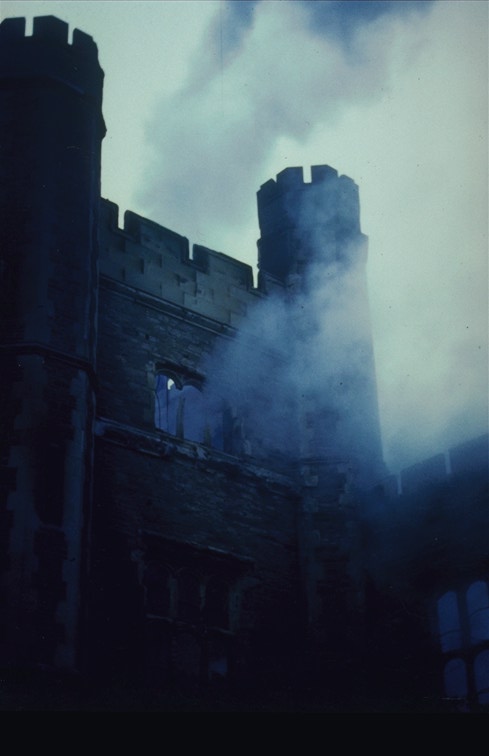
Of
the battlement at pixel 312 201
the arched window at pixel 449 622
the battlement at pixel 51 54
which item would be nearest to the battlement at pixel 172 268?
the battlement at pixel 312 201

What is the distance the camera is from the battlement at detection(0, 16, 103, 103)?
43.9 ft

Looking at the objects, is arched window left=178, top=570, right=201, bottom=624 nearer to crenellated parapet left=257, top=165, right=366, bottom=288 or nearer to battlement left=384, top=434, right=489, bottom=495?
battlement left=384, top=434, right=489, bottom=495

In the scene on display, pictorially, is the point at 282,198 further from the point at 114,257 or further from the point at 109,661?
the point at 109,661

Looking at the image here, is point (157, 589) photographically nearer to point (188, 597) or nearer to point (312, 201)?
point (188, 597)

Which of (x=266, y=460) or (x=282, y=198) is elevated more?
(x=282, y=198)

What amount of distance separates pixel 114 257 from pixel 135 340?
1085 millimetres

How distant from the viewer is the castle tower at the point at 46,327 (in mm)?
10000

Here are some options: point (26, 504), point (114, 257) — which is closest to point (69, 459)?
point (26, 504)

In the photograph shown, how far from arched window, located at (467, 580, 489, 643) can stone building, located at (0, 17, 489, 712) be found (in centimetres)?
2

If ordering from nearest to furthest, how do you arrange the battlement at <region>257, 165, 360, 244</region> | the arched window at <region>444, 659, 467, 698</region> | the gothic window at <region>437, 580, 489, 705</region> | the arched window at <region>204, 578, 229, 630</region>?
the gothic window at <region>437, 580, 489, 705</region>
the arched window at <region>444, 659, 467, 698</region>
the arched window at <region>204, 578, 229, 630</region>
the battlement at <region>257, 165, 360, 244</region>

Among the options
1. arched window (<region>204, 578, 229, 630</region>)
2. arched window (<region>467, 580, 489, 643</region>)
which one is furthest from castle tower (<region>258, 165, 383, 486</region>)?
arched window (<region>467, 580, 489, 643</region>)

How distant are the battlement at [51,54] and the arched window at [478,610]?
23.0ft

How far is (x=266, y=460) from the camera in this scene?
13.8 m

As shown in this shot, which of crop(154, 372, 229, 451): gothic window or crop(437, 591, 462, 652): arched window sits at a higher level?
crop(154, 372, 229, 451): gothic window
